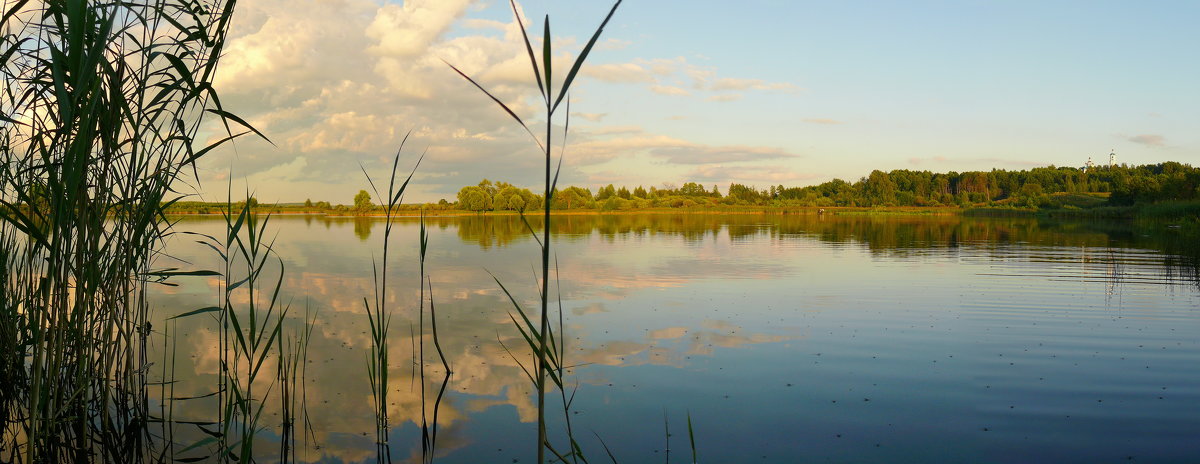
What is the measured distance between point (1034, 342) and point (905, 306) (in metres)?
2.39

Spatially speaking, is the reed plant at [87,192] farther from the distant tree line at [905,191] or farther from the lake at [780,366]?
the distant tree line at [905,191]

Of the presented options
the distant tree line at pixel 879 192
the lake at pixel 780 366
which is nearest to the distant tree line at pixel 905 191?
the distant tree line at pixel 879 192

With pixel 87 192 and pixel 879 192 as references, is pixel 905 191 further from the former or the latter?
pixel 87 192

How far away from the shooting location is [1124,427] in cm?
489

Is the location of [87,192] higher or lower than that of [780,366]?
higher

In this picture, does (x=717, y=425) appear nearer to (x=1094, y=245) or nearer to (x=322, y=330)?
(x=322, y=330)

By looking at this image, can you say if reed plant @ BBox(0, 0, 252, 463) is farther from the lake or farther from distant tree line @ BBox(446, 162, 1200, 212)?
distant tree line @ BBox(446, 162, 1200, 212)

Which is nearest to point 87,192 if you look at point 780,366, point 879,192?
point 780,366

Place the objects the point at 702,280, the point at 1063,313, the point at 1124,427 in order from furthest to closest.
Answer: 1. the point at 702,280
2. the point at 1063,313
3. the point at 1124,427

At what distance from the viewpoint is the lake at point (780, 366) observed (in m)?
4.59

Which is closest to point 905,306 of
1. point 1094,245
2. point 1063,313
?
point 1063,313

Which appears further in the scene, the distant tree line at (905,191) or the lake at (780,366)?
the distant tree line at (905,191)

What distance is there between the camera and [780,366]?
655cm

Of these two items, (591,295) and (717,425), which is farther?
(591,295)
